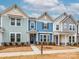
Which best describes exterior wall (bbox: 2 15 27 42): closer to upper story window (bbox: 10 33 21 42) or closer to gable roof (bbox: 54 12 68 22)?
upper story window (bbox: 10 33 21 42)

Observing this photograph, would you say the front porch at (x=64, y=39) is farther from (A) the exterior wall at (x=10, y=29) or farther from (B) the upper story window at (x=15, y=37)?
(B) the upper story window at (x=15, y=37)

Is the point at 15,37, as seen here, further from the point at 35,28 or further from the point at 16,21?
the point at 35,28

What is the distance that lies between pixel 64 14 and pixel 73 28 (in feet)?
12.9

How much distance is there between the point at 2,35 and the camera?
1457 inches

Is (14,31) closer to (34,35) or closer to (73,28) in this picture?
(34,35)

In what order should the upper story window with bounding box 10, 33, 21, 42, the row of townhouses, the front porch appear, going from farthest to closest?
the front porch → the upper story window with bounding box 10, 33, 21, 42 → the row of townhouses

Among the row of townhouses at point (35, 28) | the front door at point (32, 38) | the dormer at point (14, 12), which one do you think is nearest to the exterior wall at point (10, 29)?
the row of townhouses at point (35, 28)

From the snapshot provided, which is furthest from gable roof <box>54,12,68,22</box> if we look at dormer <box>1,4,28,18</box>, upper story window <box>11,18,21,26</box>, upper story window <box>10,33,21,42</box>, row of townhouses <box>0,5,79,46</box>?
upper story window <box>10,33,21,42</box>

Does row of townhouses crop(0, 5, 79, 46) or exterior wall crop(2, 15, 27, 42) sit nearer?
exterior wall crop(2, 15, 27, 42)

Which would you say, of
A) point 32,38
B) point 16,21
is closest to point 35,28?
point 32,38

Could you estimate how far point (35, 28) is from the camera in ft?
136

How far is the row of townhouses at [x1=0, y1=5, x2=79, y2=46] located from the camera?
124ft

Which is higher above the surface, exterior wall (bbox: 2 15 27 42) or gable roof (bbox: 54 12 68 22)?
gable roof (bbox: 54 12 68 22)

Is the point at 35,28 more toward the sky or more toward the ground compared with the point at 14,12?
more toward the ground
